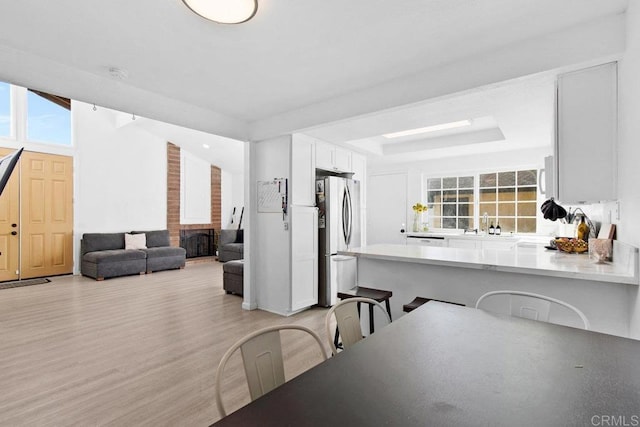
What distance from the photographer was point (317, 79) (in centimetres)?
280

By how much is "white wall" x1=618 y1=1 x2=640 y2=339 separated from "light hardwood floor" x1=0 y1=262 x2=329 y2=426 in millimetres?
2258

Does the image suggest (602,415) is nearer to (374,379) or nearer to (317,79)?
(374,379)

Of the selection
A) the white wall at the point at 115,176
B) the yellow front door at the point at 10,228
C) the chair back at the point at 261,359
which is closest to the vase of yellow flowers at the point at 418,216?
the chair back at the point at 261,359

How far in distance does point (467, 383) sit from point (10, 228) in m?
7.83

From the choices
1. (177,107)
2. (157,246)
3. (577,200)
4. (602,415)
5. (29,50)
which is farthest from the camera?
(157,246)

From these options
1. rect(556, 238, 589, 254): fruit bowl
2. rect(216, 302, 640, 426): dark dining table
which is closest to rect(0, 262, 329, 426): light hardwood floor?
rect(216, 302, 640, 426): dark dining table

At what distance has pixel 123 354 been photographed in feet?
9.25

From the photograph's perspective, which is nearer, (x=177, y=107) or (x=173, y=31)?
(x=173, y=31)

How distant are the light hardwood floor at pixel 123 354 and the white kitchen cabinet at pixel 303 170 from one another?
1.47 meters

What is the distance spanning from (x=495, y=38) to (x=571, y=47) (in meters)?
0.45

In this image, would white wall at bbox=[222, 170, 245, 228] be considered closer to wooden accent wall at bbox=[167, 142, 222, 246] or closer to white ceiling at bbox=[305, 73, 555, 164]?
wooden accent wall at bbox=[167, 142, 222, 246]

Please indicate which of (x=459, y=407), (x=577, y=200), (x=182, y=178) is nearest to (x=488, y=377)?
(x=459, y=407)

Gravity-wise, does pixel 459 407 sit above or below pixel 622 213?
below

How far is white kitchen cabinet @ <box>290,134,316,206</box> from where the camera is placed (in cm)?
390
